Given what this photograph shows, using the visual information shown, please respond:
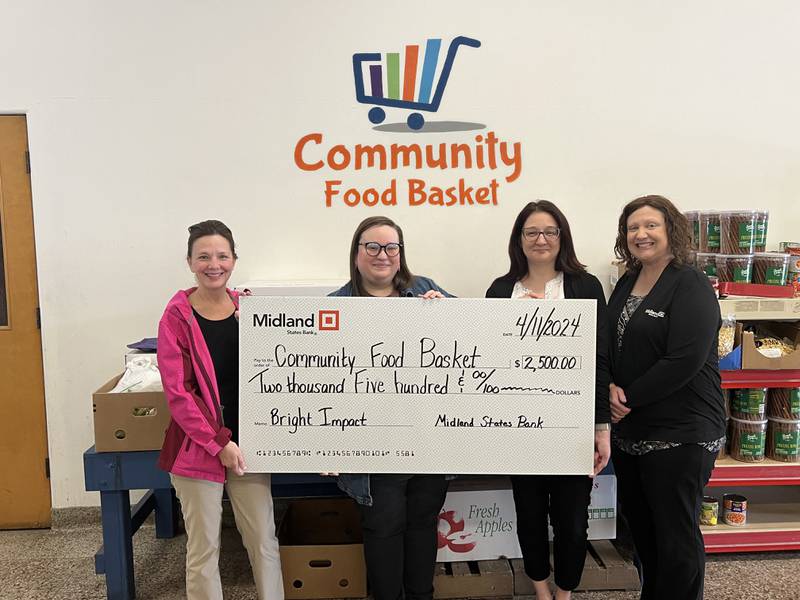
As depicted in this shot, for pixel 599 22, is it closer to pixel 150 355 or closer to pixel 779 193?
pixel 779 193

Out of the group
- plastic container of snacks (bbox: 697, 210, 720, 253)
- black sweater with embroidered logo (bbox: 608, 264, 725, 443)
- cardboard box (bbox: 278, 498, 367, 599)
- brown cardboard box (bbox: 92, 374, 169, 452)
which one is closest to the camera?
black sweater with embroidered logo (bbox: 608, 264, 725, 443)

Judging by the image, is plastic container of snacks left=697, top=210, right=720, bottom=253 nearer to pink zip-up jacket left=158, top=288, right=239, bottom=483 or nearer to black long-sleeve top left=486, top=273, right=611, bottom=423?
black long-sleeve top left=486, top=273, right=611, bottom=423

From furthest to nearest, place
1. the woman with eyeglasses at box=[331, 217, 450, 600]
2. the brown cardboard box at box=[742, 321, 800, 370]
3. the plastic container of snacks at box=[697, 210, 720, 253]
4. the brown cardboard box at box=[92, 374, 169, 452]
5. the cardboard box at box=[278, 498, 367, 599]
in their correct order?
the plastic container of snacks at box=[697, 210, 720, 253], the brown cardboard box at box=[742, 321, 800, 370], the cardboard box at box=[278, 498, 367, 599], the brown cardboard box at box=[92, 374, 169, 452], the woman with eyeglasses at box=[331, 217, 450, 600]

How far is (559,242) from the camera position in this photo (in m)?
1.89

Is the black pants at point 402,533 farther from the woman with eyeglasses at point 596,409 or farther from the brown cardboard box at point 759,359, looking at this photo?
the brown cardboard box at point 759,359

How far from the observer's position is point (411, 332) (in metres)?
1.87

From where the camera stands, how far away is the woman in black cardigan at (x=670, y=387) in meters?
1.74

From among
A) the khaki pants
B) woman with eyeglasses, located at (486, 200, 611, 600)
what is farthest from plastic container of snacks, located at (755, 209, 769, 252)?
the khaki pants

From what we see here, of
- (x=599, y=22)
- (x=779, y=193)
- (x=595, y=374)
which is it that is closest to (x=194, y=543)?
(x=595, y=374)

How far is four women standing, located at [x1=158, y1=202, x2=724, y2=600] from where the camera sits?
1.77 metres

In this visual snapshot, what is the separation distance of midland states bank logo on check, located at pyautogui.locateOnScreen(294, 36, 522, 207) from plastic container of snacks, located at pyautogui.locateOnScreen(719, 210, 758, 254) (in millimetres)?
928

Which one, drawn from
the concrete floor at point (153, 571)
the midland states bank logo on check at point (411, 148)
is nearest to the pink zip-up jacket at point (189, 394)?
the concrete floor at point (153, 571)

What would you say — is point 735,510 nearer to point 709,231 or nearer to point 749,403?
point 749,403

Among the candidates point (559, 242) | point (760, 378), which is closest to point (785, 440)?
point (760, 378)
